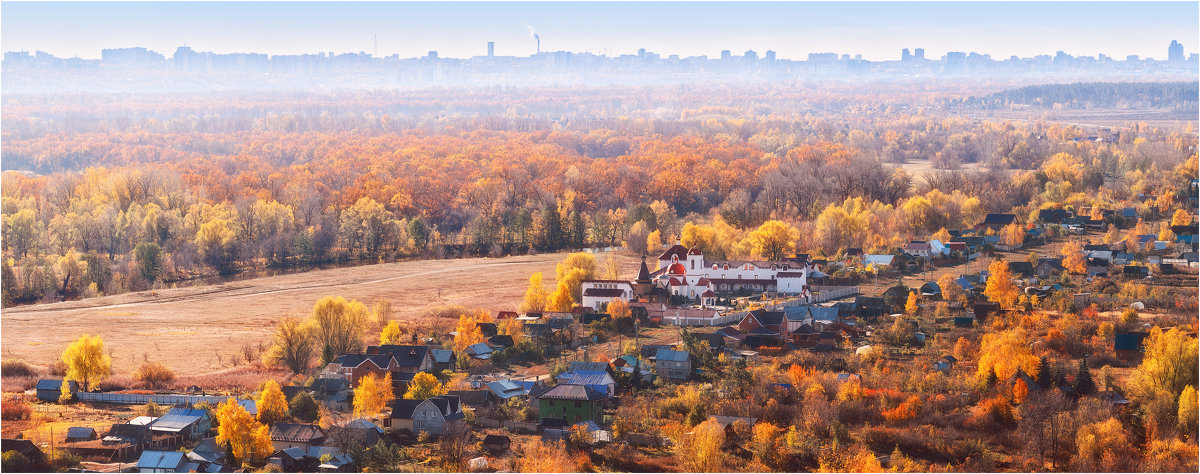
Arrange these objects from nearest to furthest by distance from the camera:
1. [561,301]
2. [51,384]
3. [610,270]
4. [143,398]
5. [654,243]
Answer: [143,398] → [51,384] → [561,301] → [610,270] → [654,243]

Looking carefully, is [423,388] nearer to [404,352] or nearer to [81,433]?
[404,352]

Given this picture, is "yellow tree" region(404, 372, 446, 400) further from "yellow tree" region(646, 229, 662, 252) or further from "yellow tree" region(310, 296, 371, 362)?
"yellow tree" region(646, 229, 662, 252)

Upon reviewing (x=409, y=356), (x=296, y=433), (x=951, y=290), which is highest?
(x=296, y=433)

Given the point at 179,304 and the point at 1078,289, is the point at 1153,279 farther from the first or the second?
the point at 179,304

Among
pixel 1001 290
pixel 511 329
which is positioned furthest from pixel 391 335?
pixel 1001 290

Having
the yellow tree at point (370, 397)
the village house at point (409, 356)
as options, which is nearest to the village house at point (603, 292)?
the village house at point (409, 356)

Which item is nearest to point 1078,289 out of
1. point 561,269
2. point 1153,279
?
point 1153,279

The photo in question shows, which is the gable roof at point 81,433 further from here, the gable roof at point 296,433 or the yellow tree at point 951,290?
the yellow tree at point 951,290
